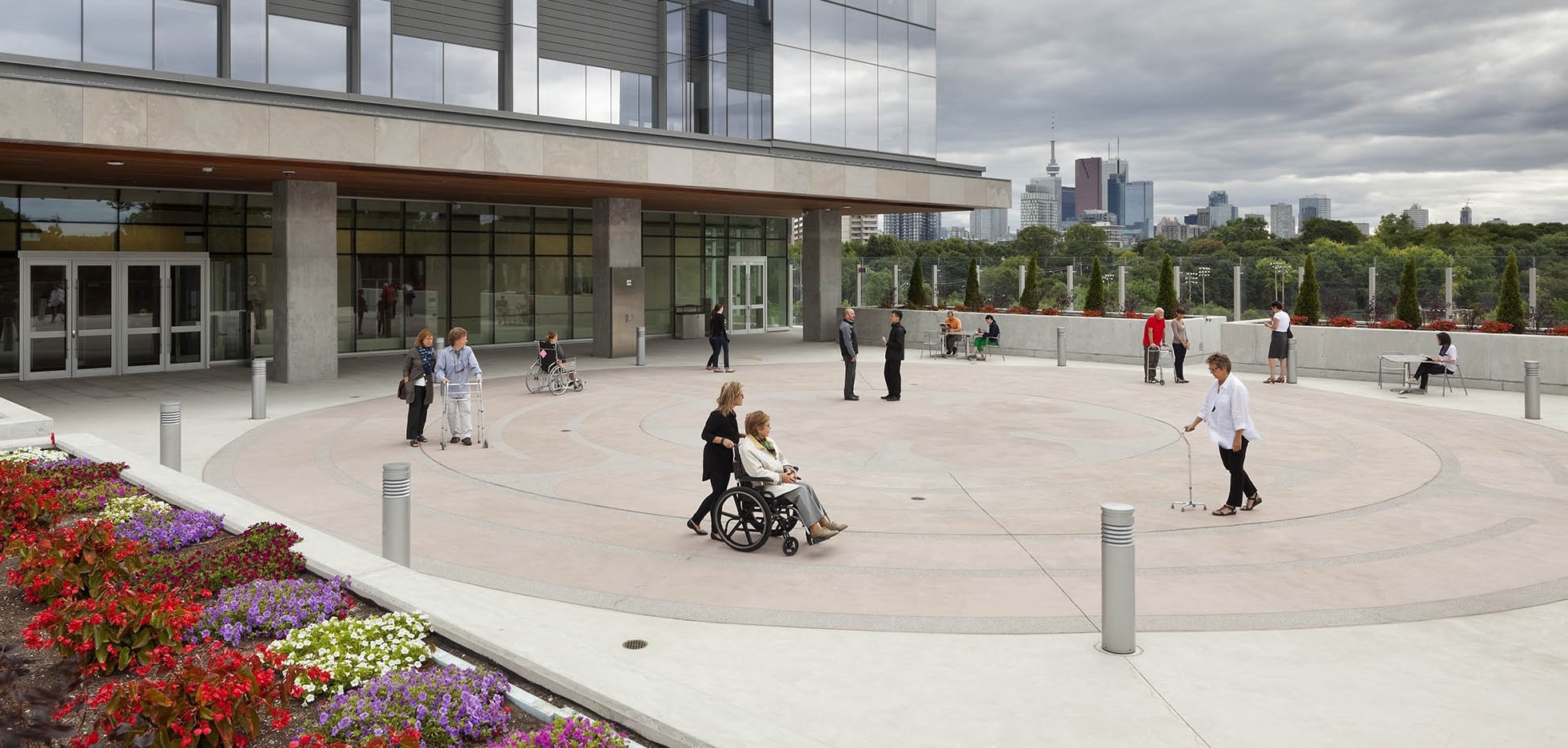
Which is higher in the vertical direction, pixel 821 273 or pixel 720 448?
pixel 821 273

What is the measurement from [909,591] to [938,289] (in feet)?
102

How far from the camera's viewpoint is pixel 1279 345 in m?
25.9

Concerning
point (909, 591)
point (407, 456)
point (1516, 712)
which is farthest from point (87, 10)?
point (1516, 712)

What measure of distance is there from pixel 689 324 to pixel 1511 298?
1003 inches

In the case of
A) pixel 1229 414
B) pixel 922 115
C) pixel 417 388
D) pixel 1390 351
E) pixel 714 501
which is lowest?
pixel 714 501

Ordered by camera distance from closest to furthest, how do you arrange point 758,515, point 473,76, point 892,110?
point 758,515
point 473,76
point 892,110

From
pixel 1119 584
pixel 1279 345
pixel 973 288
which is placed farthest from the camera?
pixel 973 288

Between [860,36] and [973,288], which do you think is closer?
[860,36]

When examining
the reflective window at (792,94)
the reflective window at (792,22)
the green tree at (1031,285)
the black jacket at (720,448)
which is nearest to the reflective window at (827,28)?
the reflective window at (792,22)

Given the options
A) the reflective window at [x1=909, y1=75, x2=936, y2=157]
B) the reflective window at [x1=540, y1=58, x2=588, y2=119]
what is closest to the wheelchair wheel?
the reflective window at [x1=540, y1=58, x2=588, y2=119]

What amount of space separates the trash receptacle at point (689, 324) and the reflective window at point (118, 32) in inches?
725

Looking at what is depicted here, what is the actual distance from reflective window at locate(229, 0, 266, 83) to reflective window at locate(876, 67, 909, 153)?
1896 centimetres

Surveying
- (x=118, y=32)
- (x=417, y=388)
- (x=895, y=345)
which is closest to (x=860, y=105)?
(x=895, y=345)

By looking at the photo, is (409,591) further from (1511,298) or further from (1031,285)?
(1031,285)
